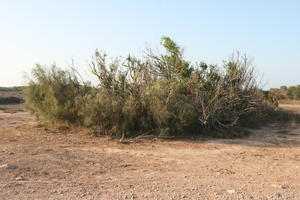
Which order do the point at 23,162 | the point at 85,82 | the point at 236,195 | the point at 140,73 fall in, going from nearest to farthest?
the point at 236,195 → the point at 23,162 → the point at 140,73 → the point at 85,82

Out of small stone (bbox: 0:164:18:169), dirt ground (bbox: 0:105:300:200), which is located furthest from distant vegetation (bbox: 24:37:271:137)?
small stone (bbox: 0:164:18:169)

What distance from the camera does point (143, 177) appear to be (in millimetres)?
5883

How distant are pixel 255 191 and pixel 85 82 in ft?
→ 32.5

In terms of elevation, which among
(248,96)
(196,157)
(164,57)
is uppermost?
(164,57)

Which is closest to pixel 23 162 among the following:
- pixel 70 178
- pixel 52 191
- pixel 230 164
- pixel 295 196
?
pixel 70 178

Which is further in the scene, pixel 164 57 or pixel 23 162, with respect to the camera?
pixel 164 57

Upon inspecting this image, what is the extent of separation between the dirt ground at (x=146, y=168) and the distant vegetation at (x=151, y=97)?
3.63 feet

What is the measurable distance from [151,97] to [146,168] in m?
4.91

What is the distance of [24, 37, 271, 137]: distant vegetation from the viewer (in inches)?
451

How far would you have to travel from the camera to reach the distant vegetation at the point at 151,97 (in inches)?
451

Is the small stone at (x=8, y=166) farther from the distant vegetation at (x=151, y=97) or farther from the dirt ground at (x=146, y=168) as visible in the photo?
the distant vegetation at (x=151, y=97)

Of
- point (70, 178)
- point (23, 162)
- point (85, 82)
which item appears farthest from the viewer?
point (85, 82)

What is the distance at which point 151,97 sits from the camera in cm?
1134

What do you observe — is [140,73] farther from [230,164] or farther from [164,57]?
[230,164]
